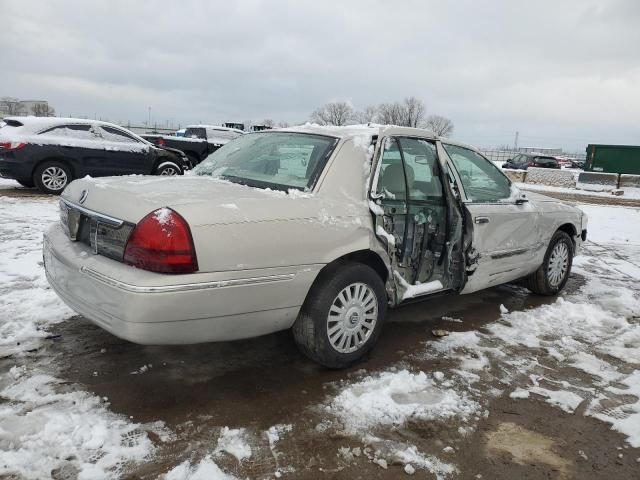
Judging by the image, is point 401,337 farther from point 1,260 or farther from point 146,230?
point 1,260

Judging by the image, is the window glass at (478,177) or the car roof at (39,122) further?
the car roof at (39,122)

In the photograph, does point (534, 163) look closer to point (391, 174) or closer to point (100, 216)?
point (391, 174)

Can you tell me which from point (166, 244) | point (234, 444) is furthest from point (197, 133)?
point (234, 444)

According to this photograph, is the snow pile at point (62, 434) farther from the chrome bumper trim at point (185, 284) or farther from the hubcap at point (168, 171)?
the hubcap at point (168, 171)

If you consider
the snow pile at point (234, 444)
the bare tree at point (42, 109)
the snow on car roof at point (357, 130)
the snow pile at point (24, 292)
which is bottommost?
the snow pile at point (234, 444)

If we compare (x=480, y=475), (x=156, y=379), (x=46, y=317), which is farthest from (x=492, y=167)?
(x=46, y=317)

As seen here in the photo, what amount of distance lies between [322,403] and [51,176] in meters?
8.77

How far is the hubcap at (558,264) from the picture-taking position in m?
5.38

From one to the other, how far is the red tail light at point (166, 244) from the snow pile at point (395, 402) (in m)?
1.18

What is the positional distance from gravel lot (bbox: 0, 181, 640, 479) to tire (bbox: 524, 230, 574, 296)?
774mm

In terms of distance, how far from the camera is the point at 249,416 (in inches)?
111

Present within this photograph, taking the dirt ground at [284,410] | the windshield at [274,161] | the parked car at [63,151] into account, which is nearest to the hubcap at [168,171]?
the parked car at [63,151]

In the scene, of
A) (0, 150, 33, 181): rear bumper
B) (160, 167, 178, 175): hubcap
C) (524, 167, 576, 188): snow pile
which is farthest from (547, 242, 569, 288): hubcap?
(524, 167, 576, 188): snow pile

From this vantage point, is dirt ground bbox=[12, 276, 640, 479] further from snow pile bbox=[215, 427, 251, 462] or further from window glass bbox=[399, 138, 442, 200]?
window glass bbox=[399, 138, 442, 200]
